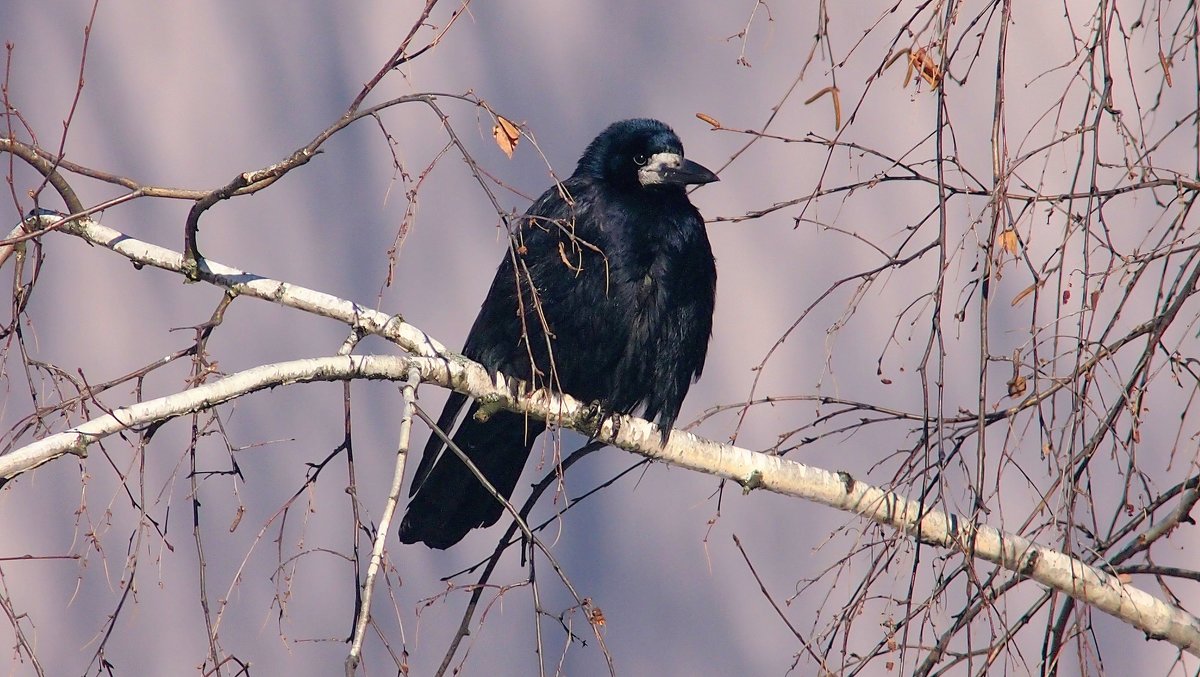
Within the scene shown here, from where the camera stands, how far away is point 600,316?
2.88m

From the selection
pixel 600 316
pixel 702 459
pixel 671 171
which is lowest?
pixel 702 459

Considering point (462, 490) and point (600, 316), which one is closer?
point (600, 316)

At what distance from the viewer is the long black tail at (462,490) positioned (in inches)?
121

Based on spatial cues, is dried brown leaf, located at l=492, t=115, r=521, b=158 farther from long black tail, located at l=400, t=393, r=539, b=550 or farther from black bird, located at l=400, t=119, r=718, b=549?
long black tail, located at l=400, t=393, r=539, b=550

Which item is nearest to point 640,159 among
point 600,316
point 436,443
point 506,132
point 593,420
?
point 600,316

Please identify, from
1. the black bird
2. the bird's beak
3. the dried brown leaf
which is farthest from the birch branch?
the bird's beak

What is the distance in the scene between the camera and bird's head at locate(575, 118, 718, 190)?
3.14 metres

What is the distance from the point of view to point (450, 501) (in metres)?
3.10

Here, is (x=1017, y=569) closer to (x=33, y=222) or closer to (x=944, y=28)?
(x=944, y=28)

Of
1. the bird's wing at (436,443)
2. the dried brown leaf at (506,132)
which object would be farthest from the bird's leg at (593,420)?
the dried brown leaf at (506,132)

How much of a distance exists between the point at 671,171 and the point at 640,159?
4.4 inches

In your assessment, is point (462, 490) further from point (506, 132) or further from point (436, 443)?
point (506, 132)

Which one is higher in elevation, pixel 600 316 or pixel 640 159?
pixel 640 159

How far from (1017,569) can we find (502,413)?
4.58 feet
